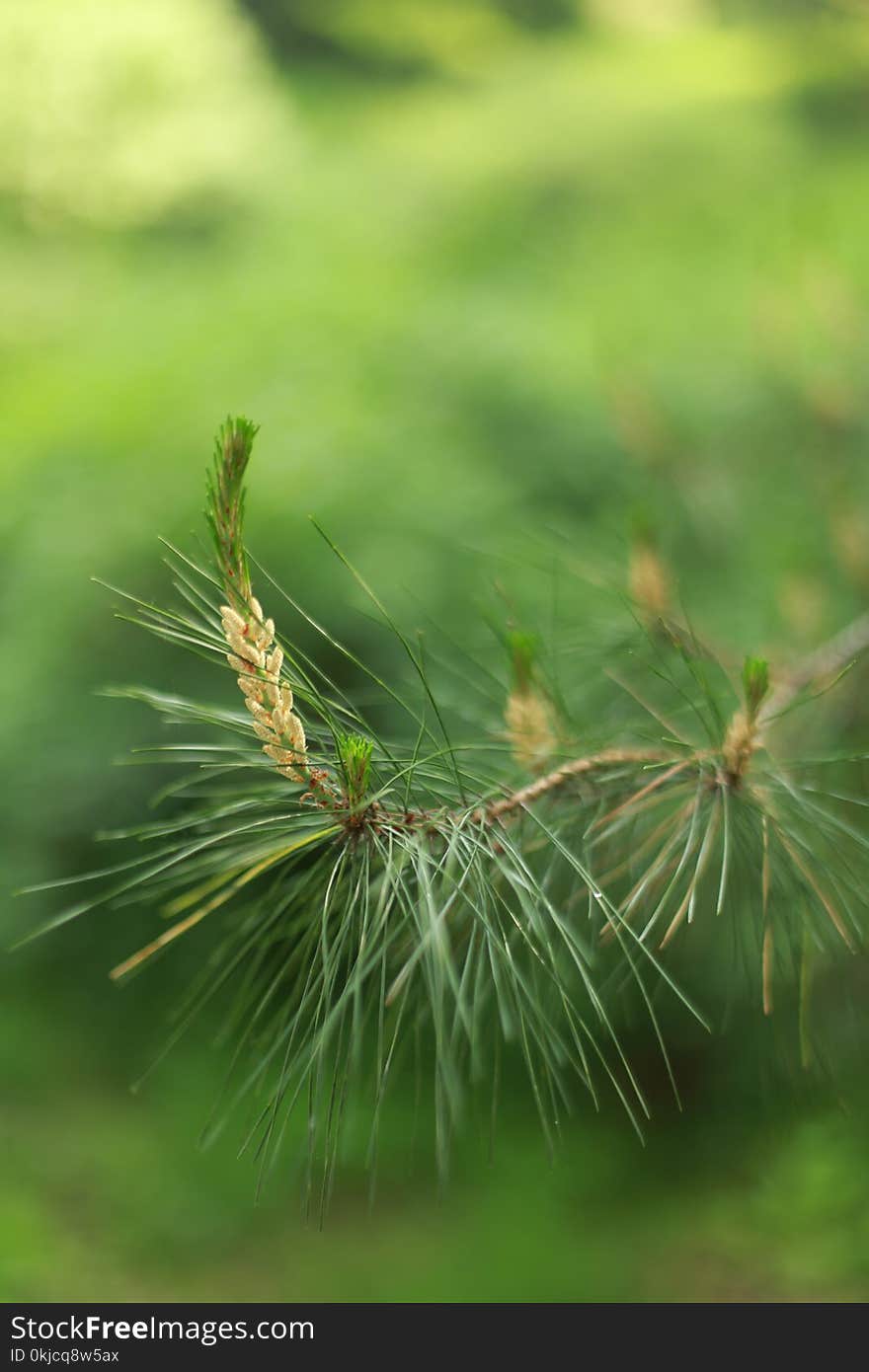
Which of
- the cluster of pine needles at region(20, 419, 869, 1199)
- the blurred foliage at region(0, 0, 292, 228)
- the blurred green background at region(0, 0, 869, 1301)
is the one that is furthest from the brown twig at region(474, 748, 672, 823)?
the blurred foliage at region(0, 0, 292, 228)

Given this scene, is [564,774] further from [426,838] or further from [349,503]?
[349,503]

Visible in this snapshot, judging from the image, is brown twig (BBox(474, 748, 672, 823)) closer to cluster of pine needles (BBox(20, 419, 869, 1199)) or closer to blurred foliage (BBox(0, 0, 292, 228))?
cluster of pine needles (BBox(20, 419, 869, 1199))

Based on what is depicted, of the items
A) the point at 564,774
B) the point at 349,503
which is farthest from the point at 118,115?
the point at 564,774

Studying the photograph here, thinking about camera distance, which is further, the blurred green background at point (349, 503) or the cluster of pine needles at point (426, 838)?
the blurred green background at point (349, 503)

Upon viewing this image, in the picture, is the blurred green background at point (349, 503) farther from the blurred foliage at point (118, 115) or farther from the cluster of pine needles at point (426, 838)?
the cluster of pine needles at point (426, 838)

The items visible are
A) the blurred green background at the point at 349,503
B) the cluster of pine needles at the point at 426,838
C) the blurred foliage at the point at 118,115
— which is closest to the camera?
the cluster of pine needles at the point at 426,838

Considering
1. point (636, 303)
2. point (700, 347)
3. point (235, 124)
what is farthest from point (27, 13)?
point (700, 347)

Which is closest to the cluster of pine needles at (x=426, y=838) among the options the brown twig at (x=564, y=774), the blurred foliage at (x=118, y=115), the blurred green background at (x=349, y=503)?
the brown twig at (x=564, y=774)

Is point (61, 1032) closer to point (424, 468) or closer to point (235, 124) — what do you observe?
Answer: point (424, 468)
